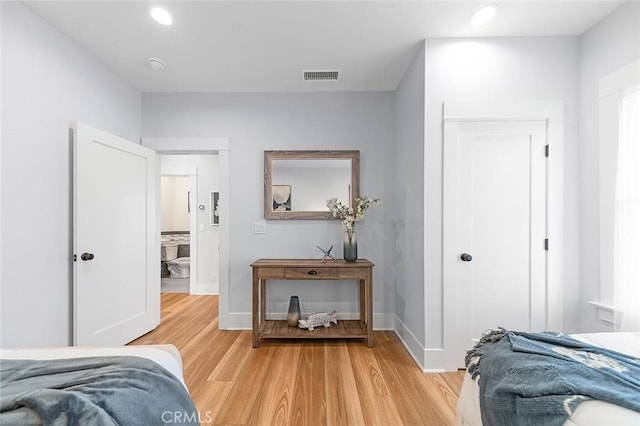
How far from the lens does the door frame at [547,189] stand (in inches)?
89.0

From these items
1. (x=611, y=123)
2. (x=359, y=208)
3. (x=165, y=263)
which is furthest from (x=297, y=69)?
(x=165, y=263)

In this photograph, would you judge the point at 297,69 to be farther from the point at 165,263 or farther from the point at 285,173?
the point at 165,263

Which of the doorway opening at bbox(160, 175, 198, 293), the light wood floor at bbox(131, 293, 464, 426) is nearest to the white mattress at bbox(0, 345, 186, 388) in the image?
the light wood floor at bbox(131, 293, 464, 426)

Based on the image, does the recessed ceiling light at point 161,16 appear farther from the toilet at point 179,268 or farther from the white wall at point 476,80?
the toilet at point 179,268

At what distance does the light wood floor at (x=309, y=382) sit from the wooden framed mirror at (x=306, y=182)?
4.43ft

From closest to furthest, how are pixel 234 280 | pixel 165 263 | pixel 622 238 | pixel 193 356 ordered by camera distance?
pixel 622 238 < pixel 193 356 < pixel 234 280 < pixel 165 263

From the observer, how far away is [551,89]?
90.4 inches

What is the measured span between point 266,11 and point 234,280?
2516 mm

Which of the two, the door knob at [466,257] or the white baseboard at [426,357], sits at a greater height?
the door knob at [466,257]

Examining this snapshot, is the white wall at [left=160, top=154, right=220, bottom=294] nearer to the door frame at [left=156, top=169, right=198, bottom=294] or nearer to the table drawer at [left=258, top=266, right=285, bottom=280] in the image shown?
the door frame at [left=156, top=169, right=198, bottom=294]

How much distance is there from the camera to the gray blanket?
76cm

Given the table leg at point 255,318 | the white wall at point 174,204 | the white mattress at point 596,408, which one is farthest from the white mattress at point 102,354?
the white wall at point 174,204

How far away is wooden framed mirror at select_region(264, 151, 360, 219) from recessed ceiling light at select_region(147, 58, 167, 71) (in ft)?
4.05

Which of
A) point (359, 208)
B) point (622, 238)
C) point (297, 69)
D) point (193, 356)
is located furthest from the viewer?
point (359, 208)
